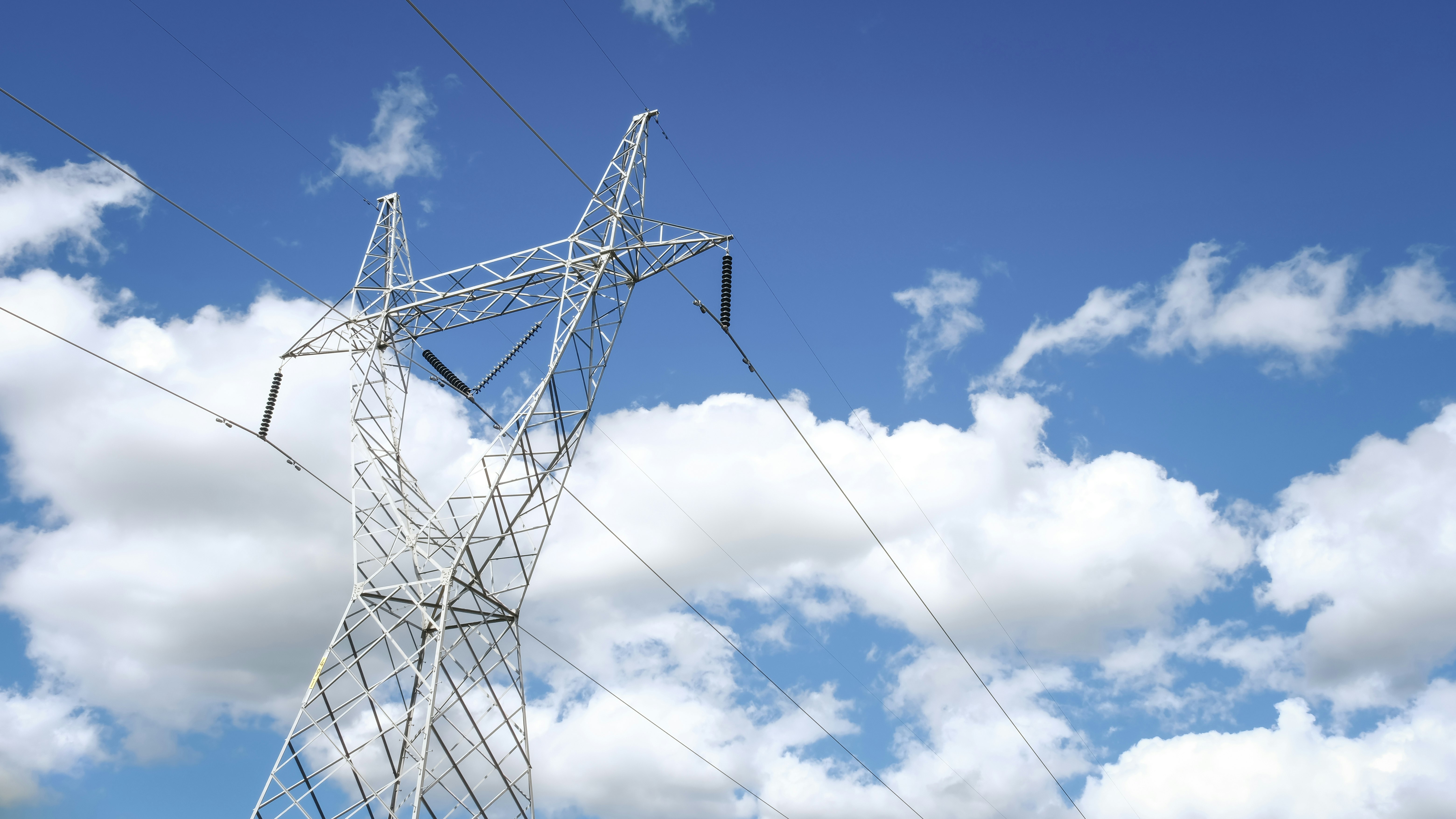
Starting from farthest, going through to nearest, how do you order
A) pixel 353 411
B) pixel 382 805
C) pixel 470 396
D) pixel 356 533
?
pixel 470 396, pixel 353 411, pixel 356 533, pixel 382 805

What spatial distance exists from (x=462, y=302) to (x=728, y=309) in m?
6.21

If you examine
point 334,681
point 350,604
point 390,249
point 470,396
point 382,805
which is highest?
point 390,249

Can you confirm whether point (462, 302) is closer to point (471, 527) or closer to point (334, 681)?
point (471, 527)

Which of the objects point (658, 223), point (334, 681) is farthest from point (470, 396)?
point (334, 681)

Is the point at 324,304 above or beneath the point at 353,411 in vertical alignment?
above

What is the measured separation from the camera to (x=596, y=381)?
23000mm

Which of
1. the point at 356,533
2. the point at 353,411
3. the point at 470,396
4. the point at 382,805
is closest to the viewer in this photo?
the point at 382,805

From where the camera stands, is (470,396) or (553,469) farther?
(470,396)

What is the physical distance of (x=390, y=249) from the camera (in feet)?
88.4

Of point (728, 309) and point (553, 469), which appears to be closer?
point (553, 469)

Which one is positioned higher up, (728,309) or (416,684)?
(728,309)

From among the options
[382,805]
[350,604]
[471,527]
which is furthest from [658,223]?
[382,805]

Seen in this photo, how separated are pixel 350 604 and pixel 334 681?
152 centimetres

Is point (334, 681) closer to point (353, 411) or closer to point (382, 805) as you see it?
point (382, 805)
